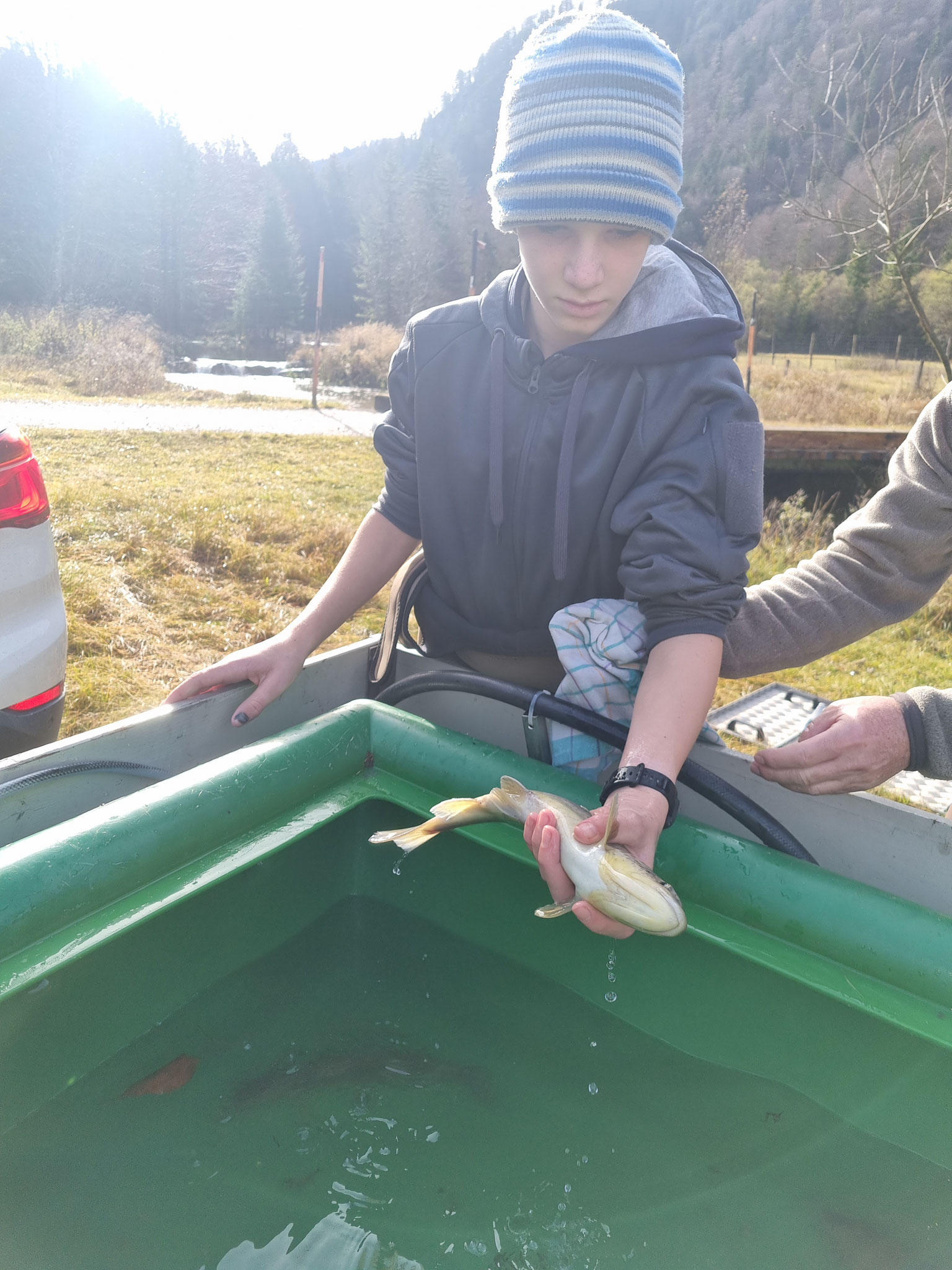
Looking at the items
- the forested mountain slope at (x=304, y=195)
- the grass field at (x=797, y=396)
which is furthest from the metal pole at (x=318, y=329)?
the forested mountain slope at (x=304, y=195)

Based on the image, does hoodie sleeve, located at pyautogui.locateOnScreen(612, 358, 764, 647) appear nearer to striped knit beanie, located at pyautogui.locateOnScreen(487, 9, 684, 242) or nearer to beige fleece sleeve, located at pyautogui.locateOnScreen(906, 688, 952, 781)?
striped knit beanie, located at pyautogui.locateOnScreen(487, 9, 684, 242)

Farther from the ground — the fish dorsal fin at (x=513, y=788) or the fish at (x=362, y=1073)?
the fish dorsal fin at (x=513, y=788)

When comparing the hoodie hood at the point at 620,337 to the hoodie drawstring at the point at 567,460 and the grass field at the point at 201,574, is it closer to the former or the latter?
the hoodie drawstring at the point at 567,460

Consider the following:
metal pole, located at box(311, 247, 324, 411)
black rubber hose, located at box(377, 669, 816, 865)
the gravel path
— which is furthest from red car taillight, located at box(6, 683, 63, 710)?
metal pole, located at box(311, 247, 324, 411)

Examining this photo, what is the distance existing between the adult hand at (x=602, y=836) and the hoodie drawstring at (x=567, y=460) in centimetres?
58

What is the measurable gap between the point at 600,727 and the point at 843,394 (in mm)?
21203

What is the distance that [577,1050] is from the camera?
1.49m

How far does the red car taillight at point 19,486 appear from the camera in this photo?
1.92 m

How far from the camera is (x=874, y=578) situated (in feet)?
6.60

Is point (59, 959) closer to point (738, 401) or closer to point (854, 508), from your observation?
point (738, 401)

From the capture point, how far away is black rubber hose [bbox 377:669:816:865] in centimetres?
146

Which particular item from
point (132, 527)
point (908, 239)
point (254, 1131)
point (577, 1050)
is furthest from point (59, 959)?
point (908, 239)

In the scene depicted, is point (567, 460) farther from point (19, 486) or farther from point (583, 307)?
point (19, 486)

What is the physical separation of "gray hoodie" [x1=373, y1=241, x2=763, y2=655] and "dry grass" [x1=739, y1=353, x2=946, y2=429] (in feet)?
41.2
